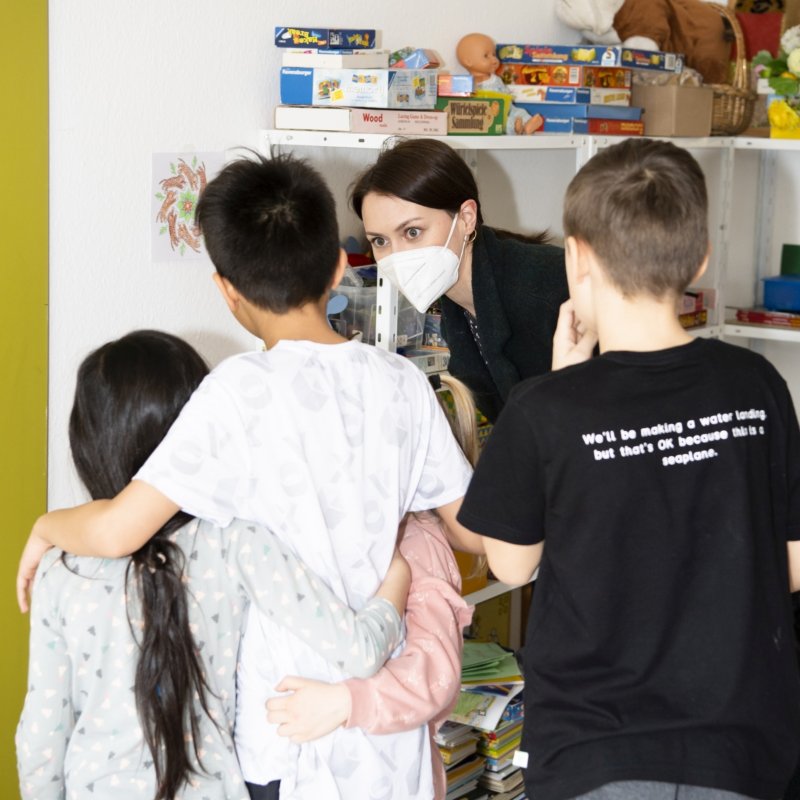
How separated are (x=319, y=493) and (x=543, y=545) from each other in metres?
0.24

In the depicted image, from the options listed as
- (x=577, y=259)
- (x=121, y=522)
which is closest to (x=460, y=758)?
(x=121, y=522)

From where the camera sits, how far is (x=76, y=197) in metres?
1.98

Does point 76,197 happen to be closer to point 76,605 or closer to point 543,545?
point 76,605

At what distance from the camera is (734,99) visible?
302cm

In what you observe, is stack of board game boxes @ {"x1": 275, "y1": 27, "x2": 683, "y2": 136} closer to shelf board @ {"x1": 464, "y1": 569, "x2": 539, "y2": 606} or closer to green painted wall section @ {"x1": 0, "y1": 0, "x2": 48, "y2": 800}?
green painted wall section @ {"x1": 0, "y1": 0, "x2": 48, "y2": 800}

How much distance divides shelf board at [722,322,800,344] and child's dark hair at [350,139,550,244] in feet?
4.88

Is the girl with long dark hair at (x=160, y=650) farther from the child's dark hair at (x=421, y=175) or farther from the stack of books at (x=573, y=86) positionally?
the stack of books at (x=573, y=86)

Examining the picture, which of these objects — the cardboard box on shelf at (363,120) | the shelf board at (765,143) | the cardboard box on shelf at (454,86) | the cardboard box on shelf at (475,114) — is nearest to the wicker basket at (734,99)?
the shelf board at (765,143)

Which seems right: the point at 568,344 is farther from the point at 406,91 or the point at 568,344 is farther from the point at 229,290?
the point at 406,91

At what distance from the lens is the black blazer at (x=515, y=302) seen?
194cm

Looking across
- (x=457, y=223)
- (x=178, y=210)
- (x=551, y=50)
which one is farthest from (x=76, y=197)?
(x=551, y=50)

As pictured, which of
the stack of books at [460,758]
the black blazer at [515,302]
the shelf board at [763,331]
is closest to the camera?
the black blazer at [515,302]

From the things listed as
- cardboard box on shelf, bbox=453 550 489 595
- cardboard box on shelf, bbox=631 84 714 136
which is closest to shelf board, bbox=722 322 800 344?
cardboard box on shelf, bbox=631 84 714 136

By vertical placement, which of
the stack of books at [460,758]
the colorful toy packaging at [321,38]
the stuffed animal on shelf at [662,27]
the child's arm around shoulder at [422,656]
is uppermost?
the stuffed animal on shelf at [662,27]
